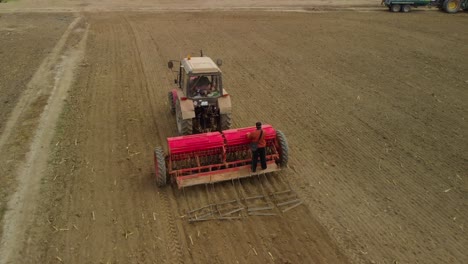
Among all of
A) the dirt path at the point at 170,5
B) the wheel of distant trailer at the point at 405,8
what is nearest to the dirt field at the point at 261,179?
the wheel of distant trailer at the point at 405,8

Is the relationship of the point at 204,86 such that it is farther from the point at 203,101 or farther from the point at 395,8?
the point at 395,8

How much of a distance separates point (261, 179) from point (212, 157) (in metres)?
1.28

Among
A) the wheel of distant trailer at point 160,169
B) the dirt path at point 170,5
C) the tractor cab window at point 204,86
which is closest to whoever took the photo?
the wheel of distant trailer at point 160,169

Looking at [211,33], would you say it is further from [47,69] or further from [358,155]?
[358,155]

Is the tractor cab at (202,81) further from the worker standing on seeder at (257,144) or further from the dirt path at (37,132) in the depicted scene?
the dirt path at (37,132)

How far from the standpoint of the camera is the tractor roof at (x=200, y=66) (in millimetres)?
9703

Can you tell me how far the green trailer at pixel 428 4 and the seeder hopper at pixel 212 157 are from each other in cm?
2587

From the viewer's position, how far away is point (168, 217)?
25.9ft

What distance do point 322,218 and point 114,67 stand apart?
42.1ft

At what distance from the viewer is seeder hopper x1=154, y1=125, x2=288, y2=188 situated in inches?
337

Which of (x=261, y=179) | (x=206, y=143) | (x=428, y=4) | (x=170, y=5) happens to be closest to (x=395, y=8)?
(x=428, y=4)

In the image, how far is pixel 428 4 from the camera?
30.4 meters

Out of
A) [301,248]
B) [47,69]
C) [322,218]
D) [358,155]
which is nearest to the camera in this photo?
[301,248]

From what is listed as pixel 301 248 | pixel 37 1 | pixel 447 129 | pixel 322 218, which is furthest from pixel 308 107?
pixel 37 1
